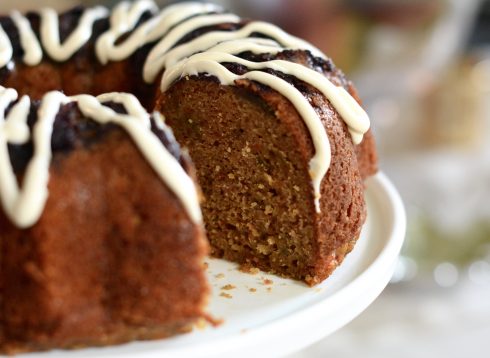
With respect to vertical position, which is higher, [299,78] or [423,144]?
[299,78]

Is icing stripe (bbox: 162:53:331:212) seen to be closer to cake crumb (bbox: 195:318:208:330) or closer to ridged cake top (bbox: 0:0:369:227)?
ridged cake top (bbox: 0:0:369:227)

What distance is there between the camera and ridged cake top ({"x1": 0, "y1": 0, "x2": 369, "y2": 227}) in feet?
5.00

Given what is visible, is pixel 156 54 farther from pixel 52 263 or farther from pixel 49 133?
pixel 52 263

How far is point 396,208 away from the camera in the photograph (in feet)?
5.91

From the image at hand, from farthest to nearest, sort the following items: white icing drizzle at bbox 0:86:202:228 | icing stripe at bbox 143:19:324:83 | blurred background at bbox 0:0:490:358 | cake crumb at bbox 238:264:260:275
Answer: blurred background at bbox 0:0:490:358, icing stripe at bbox 143:19:324:83, cake crumb at bbox 238:264:260:275, white icing drizzle at bbox 0:86:202:228

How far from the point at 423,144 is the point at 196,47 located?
310 cm

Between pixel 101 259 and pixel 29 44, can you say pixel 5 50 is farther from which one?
pixel 101 259

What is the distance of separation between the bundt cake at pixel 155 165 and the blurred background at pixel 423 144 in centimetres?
→ 164

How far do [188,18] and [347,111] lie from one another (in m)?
0.62

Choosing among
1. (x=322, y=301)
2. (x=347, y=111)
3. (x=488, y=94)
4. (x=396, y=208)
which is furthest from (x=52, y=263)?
(x=488, y=94)

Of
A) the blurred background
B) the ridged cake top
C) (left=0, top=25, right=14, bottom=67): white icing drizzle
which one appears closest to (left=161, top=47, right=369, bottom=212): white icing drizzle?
the ridged cake top

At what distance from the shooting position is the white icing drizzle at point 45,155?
47.3 inches

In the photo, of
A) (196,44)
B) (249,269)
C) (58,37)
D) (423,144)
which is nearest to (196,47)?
(196,44)

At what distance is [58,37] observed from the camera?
1.94m
